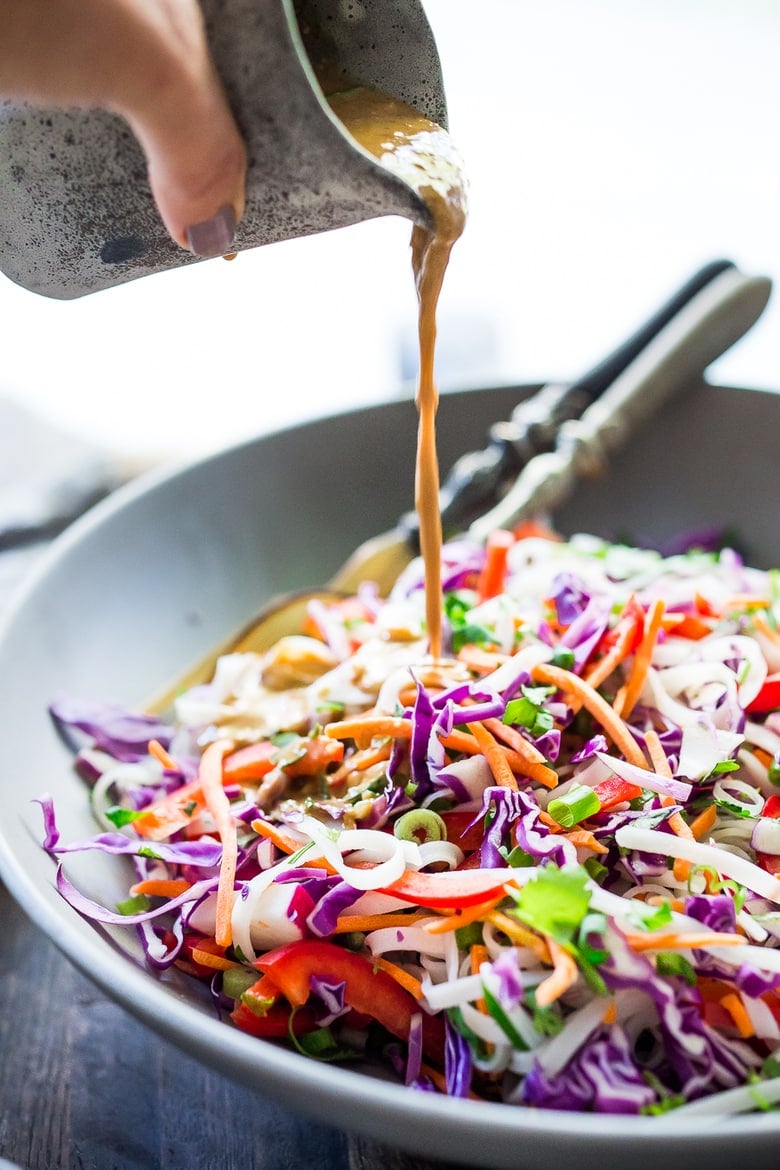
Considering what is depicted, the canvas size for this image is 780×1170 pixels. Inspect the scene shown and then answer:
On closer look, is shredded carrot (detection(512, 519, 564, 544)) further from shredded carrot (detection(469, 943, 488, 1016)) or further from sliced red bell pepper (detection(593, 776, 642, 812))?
shredded carrot (detection(469, 943, 488, 1016))

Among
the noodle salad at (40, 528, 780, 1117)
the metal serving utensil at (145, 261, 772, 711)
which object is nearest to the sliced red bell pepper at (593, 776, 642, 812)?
the noodle salad at (40, 528, 780, 1117)

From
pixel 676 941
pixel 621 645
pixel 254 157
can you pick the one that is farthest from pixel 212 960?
pixel 254 157

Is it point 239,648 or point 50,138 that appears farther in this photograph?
point 239,648

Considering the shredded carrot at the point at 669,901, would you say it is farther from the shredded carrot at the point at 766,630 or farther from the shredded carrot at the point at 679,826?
the shredded carrot at the point at 766,630

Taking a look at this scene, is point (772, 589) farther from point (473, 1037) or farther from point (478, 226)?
point (478, 226)

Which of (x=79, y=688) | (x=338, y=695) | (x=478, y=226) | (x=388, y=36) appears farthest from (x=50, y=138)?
(x=478, y=226)

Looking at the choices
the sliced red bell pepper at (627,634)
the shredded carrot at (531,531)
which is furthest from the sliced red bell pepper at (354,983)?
Result: the shredded carrot at (531,531)

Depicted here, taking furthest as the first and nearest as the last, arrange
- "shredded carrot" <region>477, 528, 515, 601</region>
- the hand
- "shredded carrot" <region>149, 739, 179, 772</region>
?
"shredded carrot" <region>477, 528, 515, 601</region>, "shredded carrot" <region>149, 739, 179, 772</region>, the hand

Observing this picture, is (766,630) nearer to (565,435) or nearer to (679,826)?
(679,826)
